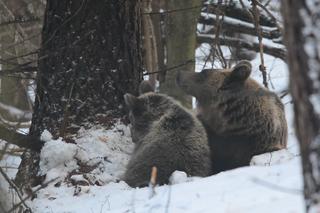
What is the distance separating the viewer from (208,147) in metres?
7.22

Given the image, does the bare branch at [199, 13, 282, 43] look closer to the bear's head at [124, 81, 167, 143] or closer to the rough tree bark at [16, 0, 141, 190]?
the bear's head at [124, 81, 167, 143]

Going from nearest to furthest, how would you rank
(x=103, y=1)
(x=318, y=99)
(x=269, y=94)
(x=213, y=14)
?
(x=318, y=99), (x=103, y=1), (x=269, y=94), (x=213, y=14)

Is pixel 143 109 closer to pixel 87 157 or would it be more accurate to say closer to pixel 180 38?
pixel 87 157

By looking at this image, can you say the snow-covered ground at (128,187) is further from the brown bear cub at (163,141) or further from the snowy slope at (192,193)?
the brown bear cub at (163,141)

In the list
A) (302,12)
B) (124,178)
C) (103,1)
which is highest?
(103,1)

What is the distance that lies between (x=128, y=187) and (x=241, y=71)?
7.14ft

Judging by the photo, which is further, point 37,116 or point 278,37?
point 278,37

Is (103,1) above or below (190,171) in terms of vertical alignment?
above

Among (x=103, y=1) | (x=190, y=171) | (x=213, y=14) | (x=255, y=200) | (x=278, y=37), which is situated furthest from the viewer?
(x=213, y=14)

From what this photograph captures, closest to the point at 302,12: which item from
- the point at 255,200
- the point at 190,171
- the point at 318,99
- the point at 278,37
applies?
the point at 318,99

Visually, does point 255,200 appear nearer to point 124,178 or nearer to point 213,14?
point 124,178

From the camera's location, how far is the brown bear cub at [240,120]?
765cm

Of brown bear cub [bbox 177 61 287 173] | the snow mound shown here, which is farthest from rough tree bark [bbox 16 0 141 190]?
Answer: brown bear cub [bbox 177 61 287 173]

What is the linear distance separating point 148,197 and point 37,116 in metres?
2.67
